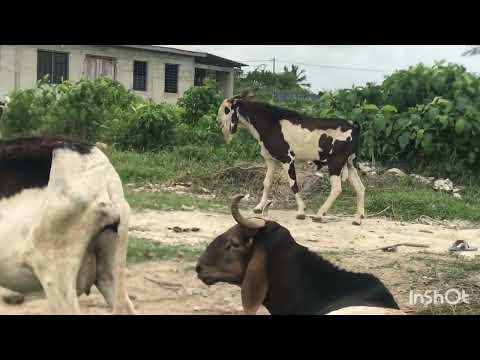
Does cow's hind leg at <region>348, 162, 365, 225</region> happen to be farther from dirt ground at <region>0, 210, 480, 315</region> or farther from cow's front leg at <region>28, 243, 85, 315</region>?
cow's front leg at <region>28, 243, 85, 315</region>

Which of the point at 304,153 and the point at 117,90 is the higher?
the point at 117,90

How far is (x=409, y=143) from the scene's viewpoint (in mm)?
12633

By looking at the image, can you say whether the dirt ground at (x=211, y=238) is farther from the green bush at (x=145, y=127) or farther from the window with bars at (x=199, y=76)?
the green bush at (x=145, y=127)

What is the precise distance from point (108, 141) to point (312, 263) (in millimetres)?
8154

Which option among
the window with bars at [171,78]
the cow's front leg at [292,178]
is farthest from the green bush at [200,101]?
the cow's front leg at [292,178]

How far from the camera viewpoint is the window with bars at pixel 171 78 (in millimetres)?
10211

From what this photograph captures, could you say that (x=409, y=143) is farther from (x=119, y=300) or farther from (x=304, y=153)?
(x=119, y=300)

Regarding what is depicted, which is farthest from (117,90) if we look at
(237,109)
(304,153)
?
(304,153)

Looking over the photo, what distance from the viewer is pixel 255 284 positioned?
13.1 ft

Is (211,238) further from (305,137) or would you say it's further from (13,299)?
(305,137)

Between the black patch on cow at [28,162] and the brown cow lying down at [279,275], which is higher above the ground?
the black patch on cow at [28,162]

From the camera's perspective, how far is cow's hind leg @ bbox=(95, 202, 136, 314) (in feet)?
11.7

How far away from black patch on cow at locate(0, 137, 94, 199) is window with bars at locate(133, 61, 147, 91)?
631cm

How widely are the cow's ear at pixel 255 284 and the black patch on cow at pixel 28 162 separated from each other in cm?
124
